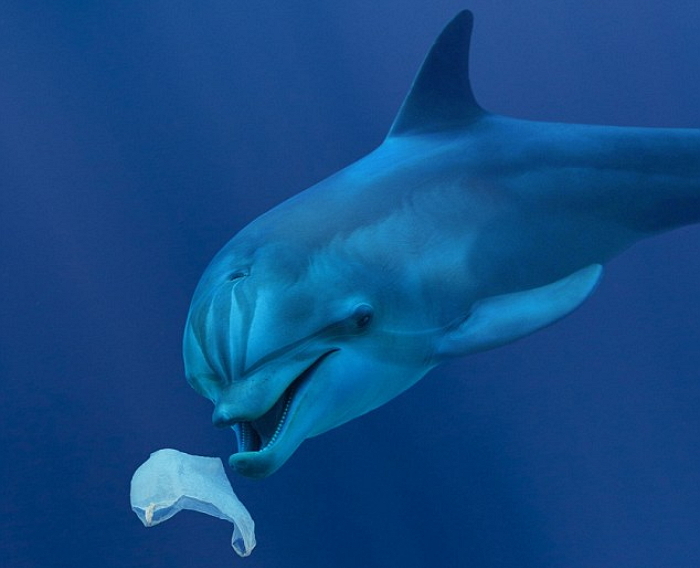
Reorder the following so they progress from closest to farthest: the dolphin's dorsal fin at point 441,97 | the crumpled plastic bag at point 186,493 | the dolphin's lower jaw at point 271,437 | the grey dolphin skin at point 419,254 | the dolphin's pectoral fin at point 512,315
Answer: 1. the dolphin's lower jaw at point 271,437
2. the grey dolphin skin at point 419,254
3. the crumpled plastic bag at point 186,493
4. the dolphin's pectoral fin at point 512,315
5. the dolphin's dorsal fin at point 441,97

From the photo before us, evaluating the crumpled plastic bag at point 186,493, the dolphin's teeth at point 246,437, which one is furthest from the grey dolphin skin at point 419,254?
the crumpled plastic bag at point 186,493

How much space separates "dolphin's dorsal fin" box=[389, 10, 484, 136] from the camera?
3979 mm

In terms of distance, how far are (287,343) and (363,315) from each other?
36cm

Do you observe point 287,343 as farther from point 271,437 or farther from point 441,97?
point 441,97

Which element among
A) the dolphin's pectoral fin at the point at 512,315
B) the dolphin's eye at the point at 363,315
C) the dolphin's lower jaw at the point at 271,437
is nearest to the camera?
the dolphin's lower jaw at the point at 271,437

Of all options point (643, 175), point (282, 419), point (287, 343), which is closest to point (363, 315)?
point (287, 343)

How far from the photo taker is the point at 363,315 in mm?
3094

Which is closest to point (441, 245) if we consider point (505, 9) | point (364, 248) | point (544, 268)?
point (364, 248)

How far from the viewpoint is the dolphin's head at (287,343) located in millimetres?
2799

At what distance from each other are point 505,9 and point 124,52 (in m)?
3.54

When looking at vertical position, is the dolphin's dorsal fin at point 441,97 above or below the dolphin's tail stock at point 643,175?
above

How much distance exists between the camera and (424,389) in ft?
21.8

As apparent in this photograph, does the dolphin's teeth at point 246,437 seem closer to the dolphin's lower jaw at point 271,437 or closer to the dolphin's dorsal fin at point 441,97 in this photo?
the dolphin's lower jaw at point 271,437

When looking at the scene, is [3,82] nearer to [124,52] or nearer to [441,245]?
[124,52]
